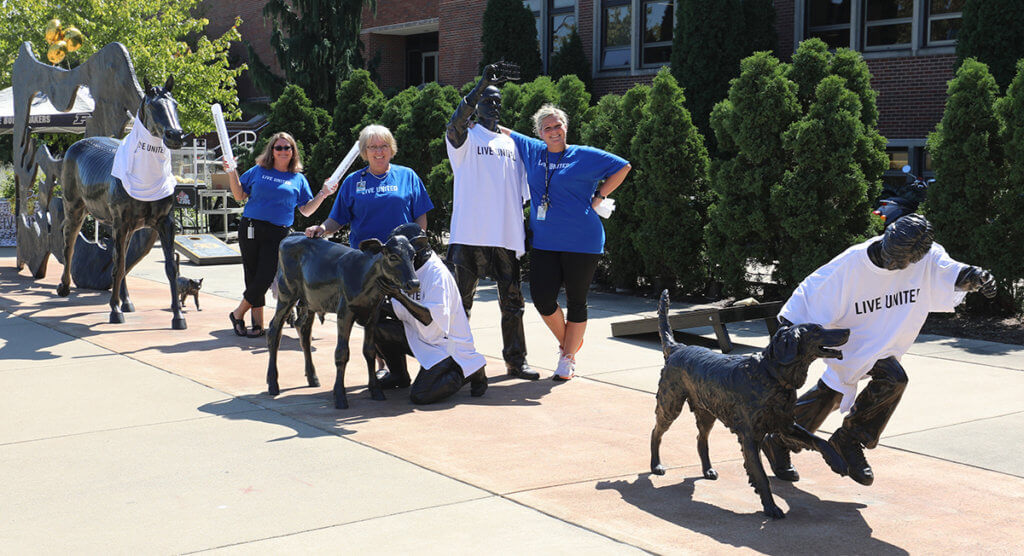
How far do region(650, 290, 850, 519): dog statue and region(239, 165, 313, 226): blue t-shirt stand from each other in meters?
5.10

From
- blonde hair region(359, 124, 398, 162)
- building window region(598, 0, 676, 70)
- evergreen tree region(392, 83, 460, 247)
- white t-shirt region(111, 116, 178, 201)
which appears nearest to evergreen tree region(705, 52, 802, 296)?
blonde hair region(359, 124, 398, 162)

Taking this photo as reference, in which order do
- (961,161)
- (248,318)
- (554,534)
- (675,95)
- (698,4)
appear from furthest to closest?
(698,4) < (675,95) < (248,318) < (961,161) < (554,534)

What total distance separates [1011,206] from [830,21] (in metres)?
11.6

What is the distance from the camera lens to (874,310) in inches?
189

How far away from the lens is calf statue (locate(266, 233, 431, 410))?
242 inches

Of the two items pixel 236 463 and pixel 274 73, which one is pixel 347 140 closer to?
pixel 236 463

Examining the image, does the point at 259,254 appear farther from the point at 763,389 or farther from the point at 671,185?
the point at 763,389

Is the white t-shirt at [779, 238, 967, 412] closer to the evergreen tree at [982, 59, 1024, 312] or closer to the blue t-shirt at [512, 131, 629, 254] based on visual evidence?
the blue t-shirt at [512, 131, 629, 254]

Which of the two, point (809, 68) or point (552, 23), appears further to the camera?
point (552, 23)

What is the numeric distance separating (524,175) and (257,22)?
35169mm

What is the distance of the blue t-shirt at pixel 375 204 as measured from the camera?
7.29 m

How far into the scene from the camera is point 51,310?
11.0m

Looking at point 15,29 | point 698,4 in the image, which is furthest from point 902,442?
point 15,29

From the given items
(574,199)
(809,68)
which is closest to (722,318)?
(574,199)
